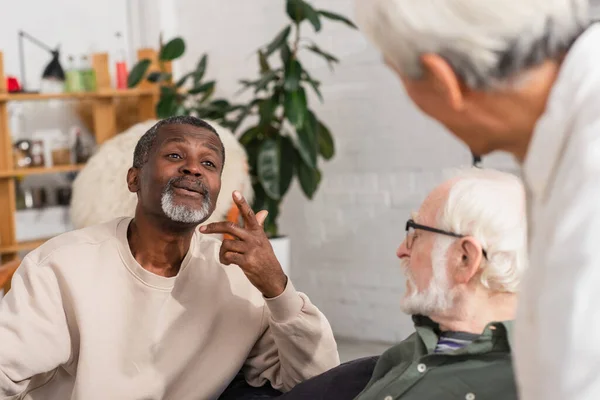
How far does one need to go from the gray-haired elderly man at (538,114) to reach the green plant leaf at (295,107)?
3.34 metres

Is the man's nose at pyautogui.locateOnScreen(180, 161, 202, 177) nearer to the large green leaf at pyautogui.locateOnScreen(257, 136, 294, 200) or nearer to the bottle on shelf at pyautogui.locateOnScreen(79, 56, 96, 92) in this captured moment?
the large green leaf at pyautogui.locateOnScreen(257, 136, 294, 200)

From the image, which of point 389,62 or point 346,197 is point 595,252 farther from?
point 346,197

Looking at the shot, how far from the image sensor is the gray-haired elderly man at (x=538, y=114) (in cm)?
74

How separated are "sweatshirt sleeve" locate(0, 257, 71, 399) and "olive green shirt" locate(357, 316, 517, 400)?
770mm

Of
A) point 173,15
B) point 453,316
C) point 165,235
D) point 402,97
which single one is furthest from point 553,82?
point 173,15

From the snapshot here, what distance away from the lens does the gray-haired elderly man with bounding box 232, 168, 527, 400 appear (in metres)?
1.55

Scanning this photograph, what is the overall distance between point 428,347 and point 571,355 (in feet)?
2.98

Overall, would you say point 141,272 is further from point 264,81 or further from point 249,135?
point 249,135

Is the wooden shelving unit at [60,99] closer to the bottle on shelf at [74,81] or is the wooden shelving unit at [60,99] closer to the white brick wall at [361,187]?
the bottle on shelf at [74,81]

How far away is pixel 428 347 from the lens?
5.36ft

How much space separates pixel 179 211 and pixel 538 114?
4.37ft

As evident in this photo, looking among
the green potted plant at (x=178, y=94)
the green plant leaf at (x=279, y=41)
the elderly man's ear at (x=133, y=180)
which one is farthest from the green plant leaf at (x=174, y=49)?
the elderly man's ear at (x=133, y=180)

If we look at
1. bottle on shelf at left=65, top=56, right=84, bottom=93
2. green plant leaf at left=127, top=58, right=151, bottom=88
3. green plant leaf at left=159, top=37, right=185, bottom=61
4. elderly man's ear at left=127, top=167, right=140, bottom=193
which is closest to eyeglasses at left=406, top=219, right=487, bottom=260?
elderly man's ear at left=127, top=167, right=140, bottom=193

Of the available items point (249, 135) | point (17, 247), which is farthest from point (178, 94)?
point (17, 247)
